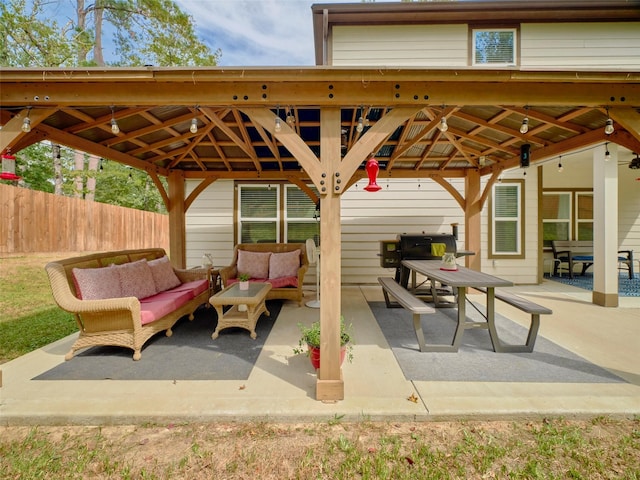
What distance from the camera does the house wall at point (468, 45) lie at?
5668 mm

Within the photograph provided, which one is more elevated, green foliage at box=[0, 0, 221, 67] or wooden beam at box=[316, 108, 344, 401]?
green foliage at box=[0, 0, 221, 67]

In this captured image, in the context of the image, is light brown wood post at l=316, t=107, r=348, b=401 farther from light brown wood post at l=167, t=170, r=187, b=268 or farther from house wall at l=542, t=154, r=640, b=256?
house wall at l=542, t=154, r=640, b=256

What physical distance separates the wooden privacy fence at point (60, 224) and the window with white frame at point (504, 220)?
12.0m

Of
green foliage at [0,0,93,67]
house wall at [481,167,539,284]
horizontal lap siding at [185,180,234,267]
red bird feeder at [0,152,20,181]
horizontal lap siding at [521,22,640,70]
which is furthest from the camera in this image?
green foliage at [0,0,93,67]

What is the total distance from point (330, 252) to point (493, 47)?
641 cm

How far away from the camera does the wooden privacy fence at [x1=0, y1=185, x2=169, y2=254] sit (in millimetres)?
7117

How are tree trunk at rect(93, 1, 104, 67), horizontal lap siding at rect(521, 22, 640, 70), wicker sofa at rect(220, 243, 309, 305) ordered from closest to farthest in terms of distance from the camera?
1. wicker sofa at rect(220, 243, 309, 305)
2. horizontal lap siding at rect(521, 22, 640, 70)
3. tree trunk at rect(93, 1, 104, 67)

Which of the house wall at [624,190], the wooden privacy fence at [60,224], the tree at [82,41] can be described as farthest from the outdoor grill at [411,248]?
the tree at [82,41]

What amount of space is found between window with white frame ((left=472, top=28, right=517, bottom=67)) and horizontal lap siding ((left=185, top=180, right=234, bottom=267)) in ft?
20.3

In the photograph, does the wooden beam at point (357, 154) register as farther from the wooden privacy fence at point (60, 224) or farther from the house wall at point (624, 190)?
the wooden privacy fence at point (60, 224)

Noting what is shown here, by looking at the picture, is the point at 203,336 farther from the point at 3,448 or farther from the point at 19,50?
the point at 19,50

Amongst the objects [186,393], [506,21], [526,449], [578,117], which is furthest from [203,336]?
[506,21]

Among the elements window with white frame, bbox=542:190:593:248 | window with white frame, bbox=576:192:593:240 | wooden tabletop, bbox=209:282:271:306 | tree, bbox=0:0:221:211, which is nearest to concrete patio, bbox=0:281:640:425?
wooden tabletop, bbox=209:282:271:306

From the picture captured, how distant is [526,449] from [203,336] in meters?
3.49
